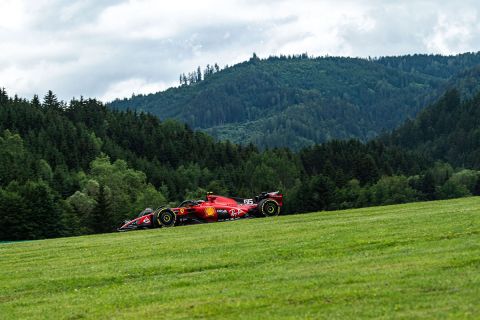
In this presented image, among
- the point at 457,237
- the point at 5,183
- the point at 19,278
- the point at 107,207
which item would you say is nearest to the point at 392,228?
the point at 457,237

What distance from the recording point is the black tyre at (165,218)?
44406mm

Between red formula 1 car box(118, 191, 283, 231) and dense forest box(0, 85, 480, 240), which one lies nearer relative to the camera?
red formula 1 car box(118, 191, 283, 231)

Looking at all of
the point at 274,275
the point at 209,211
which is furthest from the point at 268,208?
the point at 274,275

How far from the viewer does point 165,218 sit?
4453cm

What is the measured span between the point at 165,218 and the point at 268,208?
592cm

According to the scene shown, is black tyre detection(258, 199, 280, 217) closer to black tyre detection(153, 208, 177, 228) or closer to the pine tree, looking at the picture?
black tyre detection(153, 208, 177, 228)

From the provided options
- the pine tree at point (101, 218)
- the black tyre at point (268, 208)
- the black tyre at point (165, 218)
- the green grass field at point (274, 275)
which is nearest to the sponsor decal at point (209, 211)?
the black tyre at point (165, 218)

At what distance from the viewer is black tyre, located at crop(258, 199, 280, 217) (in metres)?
44.8

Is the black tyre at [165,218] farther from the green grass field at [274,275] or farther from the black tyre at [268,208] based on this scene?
the green grass field at [274,275]

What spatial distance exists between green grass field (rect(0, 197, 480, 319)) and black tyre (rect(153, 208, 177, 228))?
12250 millimetres

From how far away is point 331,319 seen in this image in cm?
1459

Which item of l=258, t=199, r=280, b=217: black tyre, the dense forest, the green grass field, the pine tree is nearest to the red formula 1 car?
l=258, t=199, r=280, b=217: black tyre

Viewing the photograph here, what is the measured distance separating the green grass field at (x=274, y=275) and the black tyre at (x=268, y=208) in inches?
505

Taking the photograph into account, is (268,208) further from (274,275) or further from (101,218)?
(101,218)
